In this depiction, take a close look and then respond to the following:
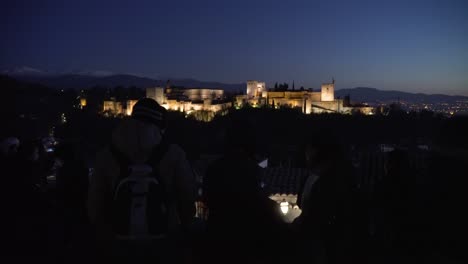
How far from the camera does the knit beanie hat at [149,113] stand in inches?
85.2

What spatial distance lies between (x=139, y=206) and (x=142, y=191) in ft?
0.23

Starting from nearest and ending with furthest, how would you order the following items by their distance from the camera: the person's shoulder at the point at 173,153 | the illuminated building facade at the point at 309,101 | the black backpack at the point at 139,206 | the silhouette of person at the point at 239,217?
the silhouette of person at the point at 239,217 → the black backpack at the point at 139,206 → the person's shoulder at the point at 173,153 → the illuminated building facade at the point at 309,101

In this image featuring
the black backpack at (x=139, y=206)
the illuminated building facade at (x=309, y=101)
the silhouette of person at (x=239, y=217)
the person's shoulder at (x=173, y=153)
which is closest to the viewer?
the silhouette of person at (x=239, y=217)

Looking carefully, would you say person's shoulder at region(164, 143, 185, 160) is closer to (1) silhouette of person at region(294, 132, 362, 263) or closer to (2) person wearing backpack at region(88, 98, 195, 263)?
(2) person wearing backpack at region(88, 98, 195, 263)

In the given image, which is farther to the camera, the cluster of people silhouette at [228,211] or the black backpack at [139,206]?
the black backpack at [139,206]

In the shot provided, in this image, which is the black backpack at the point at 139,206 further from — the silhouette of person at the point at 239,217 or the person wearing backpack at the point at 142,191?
the silhouette of person at the point at 239,217

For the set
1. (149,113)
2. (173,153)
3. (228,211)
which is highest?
(149,113)

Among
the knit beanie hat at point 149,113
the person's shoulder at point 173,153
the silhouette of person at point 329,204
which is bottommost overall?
the silhouette of person at point 329,204

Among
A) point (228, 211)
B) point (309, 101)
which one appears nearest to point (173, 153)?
point (228, 211)

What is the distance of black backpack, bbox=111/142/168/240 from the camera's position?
1978 mm

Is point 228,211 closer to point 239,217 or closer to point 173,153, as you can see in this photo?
point 239,217

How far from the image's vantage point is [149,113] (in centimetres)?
217

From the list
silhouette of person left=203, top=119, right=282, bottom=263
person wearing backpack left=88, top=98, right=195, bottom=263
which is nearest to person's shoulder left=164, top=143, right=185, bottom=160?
person wearing backpack left=88, top=98, right=195, bottom=263

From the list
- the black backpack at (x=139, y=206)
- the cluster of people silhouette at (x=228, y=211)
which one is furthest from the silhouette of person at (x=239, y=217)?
the black backpack at (x=139, y=206)
